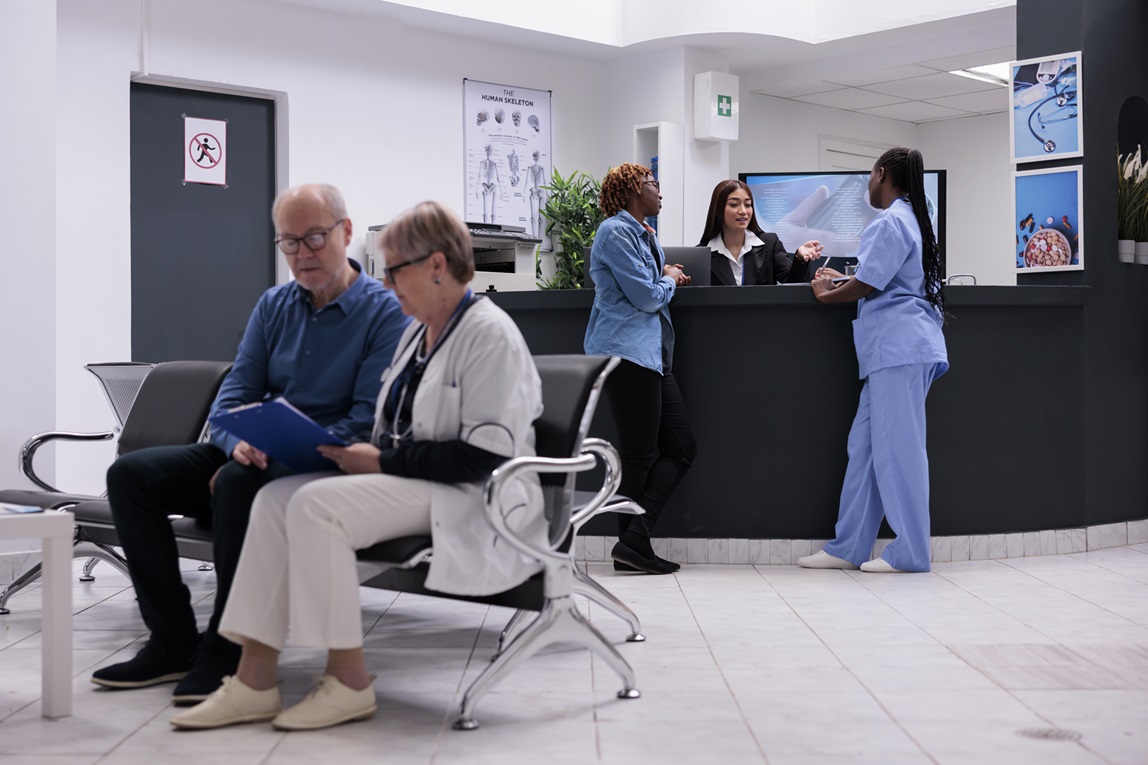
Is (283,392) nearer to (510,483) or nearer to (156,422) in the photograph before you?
(510,483)

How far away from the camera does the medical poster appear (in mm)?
7574

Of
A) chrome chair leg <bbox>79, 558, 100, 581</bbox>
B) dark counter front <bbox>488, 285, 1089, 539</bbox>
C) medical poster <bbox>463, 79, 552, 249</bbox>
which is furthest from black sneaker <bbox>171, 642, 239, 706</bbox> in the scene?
medical poster <bbox>463, 79, 552, 249</bbox>

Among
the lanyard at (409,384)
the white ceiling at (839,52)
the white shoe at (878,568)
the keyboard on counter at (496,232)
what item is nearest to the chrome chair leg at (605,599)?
the lanyard at (409,384)

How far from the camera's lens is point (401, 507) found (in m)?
2.46

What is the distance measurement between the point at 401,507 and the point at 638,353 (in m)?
1.97

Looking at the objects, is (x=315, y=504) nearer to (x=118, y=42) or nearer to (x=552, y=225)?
(x=118, y=42)

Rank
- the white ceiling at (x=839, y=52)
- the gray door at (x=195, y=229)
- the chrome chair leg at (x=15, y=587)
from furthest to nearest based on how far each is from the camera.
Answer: the white ceiling at (x=839, y=52), the gray door at (x=195, y=229), the chrome chair leg at (x=15, y=587)

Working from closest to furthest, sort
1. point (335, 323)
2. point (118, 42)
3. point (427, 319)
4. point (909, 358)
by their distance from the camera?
1. point (427, 319)
2. point (335, 323)
3. point (909, 358)
4. point (118, 42)

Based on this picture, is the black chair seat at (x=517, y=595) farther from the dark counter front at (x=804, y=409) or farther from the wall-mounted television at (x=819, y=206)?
the wall-mounted television at (x=819, y=206)

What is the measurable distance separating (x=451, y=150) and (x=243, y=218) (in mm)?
1446

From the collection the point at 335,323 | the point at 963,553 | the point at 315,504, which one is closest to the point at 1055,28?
the point at 963,553

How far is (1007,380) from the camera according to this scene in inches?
187

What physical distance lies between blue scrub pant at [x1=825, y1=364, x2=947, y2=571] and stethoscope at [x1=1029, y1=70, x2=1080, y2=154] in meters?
1.33

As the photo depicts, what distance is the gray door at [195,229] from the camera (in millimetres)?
6316
